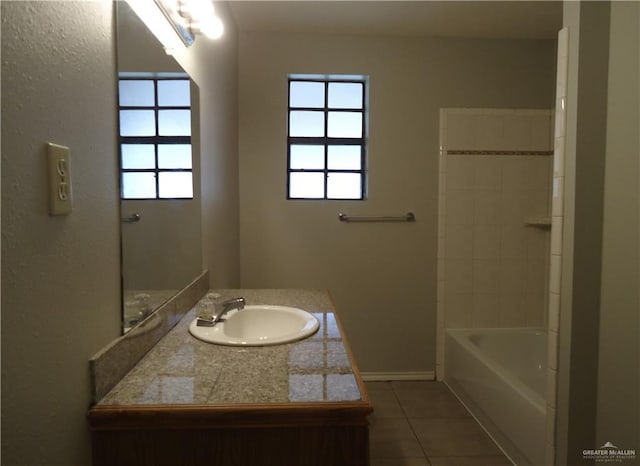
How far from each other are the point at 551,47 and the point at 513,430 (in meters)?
2.52

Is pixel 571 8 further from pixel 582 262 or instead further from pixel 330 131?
pixel 330 131

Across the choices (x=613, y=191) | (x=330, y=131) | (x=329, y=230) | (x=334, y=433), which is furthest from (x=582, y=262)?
(x=330, y=131)

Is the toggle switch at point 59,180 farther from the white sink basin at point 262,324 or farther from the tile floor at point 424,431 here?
the tile floor at point 424,431

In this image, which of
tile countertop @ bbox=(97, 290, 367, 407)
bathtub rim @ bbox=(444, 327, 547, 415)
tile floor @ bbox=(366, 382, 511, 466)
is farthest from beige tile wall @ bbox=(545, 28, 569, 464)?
tile countertop @ bbox=(97, 290, 367, 407)

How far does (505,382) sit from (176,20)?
2.18m

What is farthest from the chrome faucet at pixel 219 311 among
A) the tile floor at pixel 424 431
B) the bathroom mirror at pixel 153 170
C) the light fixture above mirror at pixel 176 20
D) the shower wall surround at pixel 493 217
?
the shower wall surround at pixel 493 217

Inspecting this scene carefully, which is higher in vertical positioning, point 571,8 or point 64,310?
point 571,8

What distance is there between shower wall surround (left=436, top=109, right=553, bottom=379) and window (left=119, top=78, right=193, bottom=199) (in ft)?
5.91

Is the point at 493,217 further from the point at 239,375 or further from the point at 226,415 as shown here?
the point at 226,415

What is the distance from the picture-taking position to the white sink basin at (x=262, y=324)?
1.15 metres

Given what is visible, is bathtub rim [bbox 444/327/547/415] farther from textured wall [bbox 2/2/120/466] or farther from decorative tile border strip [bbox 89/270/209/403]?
textured wall [bbox 2/2/120/466]

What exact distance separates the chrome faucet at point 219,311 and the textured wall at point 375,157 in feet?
3.74

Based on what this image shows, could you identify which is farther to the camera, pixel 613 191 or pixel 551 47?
pixel 551 47

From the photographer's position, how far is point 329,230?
2.46 metres
